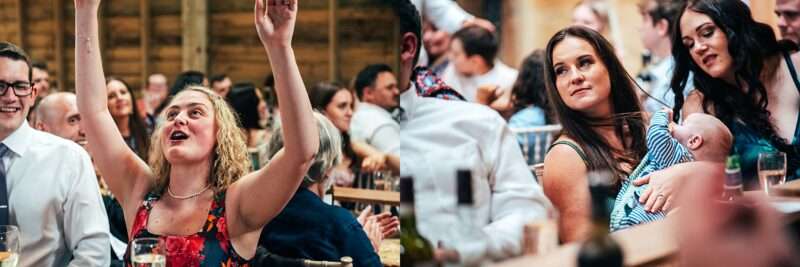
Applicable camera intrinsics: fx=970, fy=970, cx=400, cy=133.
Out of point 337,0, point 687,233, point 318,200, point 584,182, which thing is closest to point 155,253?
point 318,200

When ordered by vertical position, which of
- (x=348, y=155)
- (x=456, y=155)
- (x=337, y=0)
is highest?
(x=337, y=0)

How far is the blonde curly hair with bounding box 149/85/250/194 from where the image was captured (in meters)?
2.09

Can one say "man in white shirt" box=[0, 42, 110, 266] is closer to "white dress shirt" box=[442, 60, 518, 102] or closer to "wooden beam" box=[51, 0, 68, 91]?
"white dress shirt" box=[442, 60, 518, 102]

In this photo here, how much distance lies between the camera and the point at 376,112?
421 centimetres

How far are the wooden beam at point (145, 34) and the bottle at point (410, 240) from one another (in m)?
5.01

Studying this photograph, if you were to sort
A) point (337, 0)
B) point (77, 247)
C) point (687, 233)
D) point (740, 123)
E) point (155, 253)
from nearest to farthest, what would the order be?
1. point (687, 233)
2. point (155, 253)
3. point (740, 123)
4. point (77, 247)
5. point (337, 0)

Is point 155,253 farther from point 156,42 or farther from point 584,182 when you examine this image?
point 156,42

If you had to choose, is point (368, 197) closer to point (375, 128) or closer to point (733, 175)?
point (375, 128)

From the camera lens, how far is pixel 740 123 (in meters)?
2.14

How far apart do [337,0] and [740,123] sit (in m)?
4.58

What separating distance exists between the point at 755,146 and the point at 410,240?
796 mm

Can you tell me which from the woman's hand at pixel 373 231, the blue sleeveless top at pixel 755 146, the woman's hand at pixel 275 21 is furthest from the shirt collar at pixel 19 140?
the blue sleeveless top at pixel 755 146

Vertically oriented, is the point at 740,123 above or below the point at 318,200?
above

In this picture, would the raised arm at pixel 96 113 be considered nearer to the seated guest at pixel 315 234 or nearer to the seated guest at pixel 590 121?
the seated guest at pixel 315 234
